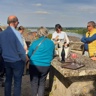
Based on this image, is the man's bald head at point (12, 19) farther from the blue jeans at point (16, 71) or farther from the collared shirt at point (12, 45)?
the blue jeans at point (16, 71)

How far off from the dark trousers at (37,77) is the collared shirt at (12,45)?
1.18 feet

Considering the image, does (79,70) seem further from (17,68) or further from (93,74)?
(17,68)

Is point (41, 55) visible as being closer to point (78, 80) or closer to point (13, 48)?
point (13, 48)

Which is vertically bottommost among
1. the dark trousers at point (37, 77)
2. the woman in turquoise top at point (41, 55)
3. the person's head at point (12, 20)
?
the dark trousers at point (37, 77)

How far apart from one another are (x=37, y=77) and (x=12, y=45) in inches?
33.0

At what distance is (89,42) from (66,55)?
1053 millimetres

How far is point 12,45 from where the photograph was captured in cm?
431

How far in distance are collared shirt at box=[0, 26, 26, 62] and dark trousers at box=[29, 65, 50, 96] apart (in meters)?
0.36

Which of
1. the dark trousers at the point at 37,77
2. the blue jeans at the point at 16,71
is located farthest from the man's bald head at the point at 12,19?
the dark trousers at the point at 37,77

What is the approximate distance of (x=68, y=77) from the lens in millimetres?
4215

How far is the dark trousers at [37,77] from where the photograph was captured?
461 cm

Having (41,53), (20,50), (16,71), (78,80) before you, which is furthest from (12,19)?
(78,80)

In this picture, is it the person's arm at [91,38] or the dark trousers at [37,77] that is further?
the person's arm at [91,38]

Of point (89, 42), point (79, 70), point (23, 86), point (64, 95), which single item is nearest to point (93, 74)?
point (79, 70)
